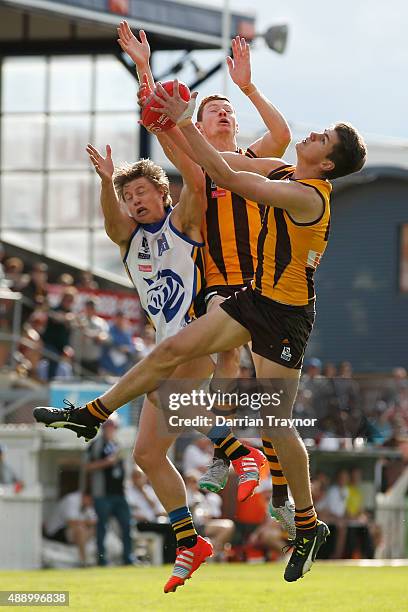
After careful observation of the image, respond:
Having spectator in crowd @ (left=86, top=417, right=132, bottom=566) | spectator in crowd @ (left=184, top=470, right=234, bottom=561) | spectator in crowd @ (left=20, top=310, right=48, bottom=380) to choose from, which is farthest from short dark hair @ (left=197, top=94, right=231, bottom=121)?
spectator in crowd @ (left=20, top=310, right=48, bottom=380)

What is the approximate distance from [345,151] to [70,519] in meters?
10.7

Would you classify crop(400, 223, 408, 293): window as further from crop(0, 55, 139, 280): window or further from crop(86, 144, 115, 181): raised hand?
crop(86, 144, 115, 181): raised hand

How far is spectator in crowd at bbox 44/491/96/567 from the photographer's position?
60.0ft

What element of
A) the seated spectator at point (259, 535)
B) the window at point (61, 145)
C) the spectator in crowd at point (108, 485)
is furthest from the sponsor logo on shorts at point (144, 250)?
the window at point (61, 145)

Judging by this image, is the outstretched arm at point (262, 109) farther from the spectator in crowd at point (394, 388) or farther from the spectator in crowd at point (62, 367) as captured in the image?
the spectator in crowd at point (394, 388)

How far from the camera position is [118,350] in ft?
68.6

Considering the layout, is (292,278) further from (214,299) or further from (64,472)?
(64,472)

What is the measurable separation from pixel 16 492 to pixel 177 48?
12.7m

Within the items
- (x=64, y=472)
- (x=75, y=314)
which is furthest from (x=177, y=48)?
(x=64, y=472)

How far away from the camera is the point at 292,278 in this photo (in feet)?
28.9

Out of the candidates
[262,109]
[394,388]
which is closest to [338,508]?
[394,388]

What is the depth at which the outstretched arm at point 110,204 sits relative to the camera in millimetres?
8984

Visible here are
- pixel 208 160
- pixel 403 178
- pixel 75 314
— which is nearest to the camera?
pixel 208 160
